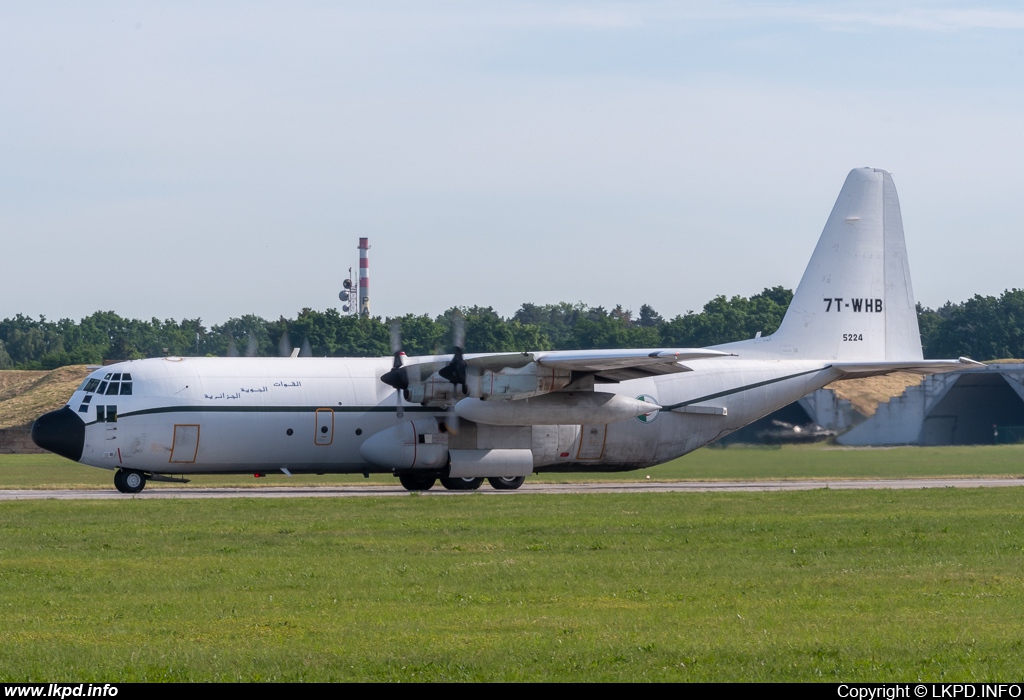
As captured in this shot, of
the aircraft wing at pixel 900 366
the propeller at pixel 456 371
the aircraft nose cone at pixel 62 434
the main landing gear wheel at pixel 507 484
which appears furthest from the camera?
the main landing gear wheel at pixel 507 484

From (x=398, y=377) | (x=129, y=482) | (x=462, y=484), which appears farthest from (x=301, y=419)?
(x=462, y=484)

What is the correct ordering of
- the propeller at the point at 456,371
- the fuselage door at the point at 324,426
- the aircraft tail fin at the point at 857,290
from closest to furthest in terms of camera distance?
the propeller at the point at 456,371 → the fuselage door at the point at 324,426 → the aircraft tail fin at the point at 857,290

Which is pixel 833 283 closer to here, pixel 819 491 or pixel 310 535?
pixel 819 491

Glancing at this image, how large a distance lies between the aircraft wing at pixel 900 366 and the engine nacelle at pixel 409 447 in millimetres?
11494

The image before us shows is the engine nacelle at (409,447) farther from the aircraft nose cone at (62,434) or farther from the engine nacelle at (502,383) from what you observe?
the aircraft nose cone at (62,434)

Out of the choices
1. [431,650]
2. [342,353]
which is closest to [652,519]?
[431,650]

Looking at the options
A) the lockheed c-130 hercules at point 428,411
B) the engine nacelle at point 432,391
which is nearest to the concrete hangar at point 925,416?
the lockheed c-130 hercules at point 428,411

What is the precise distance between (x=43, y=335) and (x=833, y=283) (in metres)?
92.6

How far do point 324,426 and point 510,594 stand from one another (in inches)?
654

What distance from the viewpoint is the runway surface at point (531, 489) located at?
1176 inches

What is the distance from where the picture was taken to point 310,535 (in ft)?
67.1

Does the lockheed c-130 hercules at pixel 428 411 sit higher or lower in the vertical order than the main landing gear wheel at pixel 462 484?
higher

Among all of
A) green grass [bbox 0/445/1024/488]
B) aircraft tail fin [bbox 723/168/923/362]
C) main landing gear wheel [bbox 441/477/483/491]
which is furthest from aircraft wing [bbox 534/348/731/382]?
aircraft tail fin [bbox 723/168/923/362]

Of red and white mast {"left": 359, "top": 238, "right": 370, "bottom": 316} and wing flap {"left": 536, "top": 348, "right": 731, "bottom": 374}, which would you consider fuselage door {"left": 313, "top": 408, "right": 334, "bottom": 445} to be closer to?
wing flap {"left": 536, "top": 348, "right": 731, "bottom": 374}
